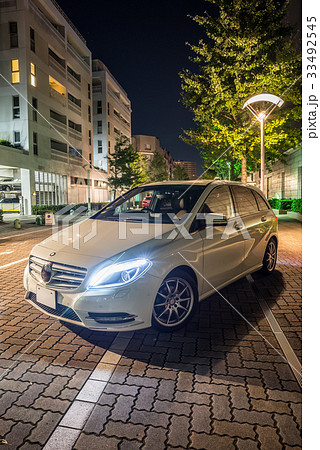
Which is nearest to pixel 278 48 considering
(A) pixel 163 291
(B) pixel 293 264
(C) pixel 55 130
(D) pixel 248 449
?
(B) pixel 293 264

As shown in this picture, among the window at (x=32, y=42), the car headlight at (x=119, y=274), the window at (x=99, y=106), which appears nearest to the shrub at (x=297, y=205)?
the car headlight at (x=119, y=274)

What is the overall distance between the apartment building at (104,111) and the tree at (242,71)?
132ft

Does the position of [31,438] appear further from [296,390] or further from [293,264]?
[293,264]

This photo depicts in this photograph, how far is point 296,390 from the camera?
2.68m

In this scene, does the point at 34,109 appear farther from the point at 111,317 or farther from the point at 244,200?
the point at 111,317

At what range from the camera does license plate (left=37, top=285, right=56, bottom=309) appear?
11.2ft

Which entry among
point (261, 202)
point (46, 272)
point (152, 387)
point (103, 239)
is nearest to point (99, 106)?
point (261, 202)

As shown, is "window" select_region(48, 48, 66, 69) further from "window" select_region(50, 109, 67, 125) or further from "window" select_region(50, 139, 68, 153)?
"window" select_region(50, 139, 68, 153)

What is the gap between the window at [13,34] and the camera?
3034 cm

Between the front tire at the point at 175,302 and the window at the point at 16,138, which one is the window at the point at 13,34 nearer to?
the window at the point at 16,138

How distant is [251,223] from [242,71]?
15.2 metres

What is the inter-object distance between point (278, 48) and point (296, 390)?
2070 centimetres

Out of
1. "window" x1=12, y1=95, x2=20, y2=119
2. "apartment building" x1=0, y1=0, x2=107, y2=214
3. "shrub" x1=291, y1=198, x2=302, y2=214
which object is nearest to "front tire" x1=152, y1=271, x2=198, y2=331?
"shrub" x1=291, y1=198, x2=302, y2=214

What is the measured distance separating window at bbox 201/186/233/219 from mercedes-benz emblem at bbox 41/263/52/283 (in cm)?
206
